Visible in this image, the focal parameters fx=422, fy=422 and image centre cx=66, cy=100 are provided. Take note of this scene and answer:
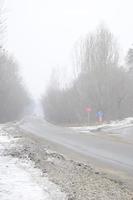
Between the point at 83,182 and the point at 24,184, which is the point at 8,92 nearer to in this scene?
the point at 83,182

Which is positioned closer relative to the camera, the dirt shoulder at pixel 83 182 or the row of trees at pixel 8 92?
the dirt shoulder at pixel 83 182

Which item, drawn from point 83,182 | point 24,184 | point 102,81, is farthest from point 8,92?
point 24,184

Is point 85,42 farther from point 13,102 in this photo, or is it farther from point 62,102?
point 13,102

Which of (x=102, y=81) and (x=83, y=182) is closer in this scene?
(x=83, y=182)

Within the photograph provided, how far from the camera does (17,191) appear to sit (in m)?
8.54

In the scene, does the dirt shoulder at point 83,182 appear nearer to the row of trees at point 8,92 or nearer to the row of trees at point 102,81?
the row of trees at point 102,81

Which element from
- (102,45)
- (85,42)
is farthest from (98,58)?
(85,42)

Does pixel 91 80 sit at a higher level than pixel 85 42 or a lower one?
lower

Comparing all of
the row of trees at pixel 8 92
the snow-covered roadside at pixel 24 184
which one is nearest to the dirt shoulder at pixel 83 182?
the snow-covered roadside at pixel 24 184

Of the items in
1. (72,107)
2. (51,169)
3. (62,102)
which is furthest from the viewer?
(62,102)

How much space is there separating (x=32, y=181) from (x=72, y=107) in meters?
64.5

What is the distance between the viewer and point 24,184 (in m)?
9.38

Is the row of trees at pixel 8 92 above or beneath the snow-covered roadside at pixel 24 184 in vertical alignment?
above

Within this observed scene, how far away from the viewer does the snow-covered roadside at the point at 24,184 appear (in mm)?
8180
